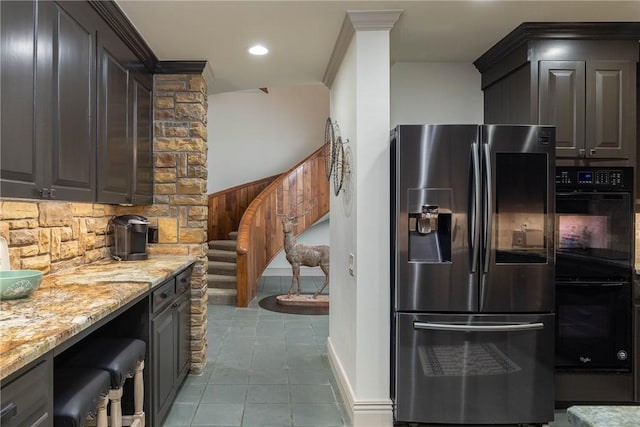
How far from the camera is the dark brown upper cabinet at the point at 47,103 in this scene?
1.50m

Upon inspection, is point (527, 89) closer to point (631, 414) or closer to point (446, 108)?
point (446, 108)

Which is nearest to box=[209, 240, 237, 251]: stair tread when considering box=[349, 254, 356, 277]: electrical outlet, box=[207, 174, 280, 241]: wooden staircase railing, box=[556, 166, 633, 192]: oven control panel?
box=[207, 174, 280, 241]: wooden staircase railing

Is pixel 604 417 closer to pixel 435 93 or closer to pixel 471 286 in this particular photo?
pixel 471 286

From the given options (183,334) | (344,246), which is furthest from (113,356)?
(344,246)

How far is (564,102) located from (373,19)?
1.36m

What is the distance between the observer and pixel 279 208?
21.7ft

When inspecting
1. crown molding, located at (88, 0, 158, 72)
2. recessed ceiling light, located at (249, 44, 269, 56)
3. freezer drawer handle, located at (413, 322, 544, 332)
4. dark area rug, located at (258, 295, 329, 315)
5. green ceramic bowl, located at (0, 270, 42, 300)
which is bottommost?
dark area rug, located at (258, 295, 329, 315)

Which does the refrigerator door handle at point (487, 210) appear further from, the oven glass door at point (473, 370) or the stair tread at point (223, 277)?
the stair tread at point (223, 277)

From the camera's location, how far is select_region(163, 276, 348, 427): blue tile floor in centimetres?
255

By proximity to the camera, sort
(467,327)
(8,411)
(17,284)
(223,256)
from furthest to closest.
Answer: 1. (223,256)
2. (467,327)
3. (17,284)
4. (8,411)

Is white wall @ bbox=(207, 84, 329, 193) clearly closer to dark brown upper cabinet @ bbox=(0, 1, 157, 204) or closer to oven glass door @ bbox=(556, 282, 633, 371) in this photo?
dark brown upper cabinet @ bbox=(0, 1, 157, 204)

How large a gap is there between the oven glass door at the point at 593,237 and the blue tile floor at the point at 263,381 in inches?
70.6

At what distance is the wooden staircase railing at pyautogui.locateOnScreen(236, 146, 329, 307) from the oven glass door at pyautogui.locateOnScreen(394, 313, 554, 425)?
3667 mm

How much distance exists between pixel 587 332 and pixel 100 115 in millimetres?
3267
